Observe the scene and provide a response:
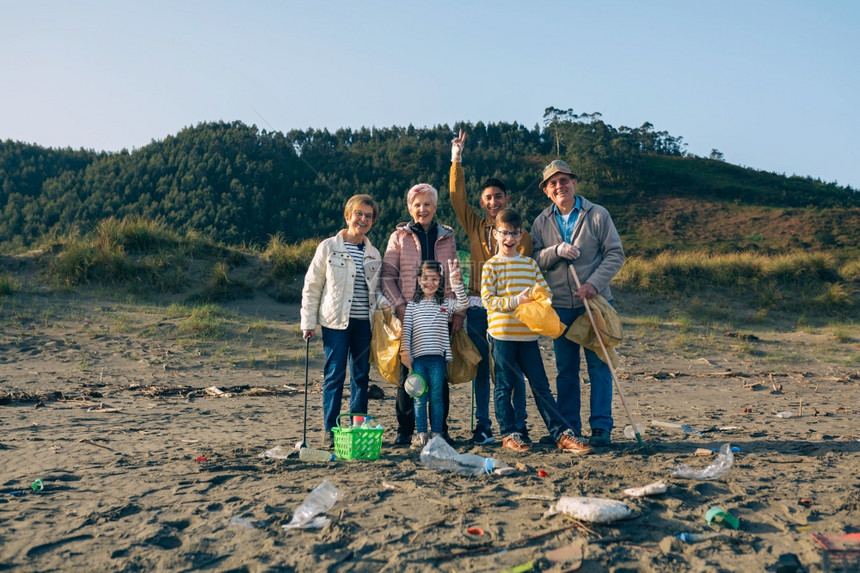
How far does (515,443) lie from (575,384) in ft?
2.27

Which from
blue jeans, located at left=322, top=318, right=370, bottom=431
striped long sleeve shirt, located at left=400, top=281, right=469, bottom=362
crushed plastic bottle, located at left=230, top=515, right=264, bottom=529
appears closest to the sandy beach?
crushed plastic bottle, located at left=230, top=515, right=264, bottom=529

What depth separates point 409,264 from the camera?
533 centimetres

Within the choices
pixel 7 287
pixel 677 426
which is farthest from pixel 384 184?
pixel 677 426

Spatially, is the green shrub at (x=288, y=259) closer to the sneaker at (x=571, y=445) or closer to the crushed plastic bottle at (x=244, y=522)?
the sneaker at (x=571, y=445)

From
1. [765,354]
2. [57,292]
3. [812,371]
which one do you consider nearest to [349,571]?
[812,371]

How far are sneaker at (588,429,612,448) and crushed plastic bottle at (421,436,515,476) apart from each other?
995 mm

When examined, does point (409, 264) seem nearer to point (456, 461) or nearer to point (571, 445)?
point (456, 461)

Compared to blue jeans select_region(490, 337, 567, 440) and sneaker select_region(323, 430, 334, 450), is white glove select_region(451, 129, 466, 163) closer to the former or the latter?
blue jeans select_region(490, 337, 567, 440)

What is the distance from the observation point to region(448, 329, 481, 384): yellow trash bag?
5.31 m

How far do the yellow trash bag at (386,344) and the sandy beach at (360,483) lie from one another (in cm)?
60

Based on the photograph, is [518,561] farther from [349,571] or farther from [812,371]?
[812,371]

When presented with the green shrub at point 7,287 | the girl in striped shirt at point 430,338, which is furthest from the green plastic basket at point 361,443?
the green shrub at point 7,287

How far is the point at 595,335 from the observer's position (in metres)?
5.23

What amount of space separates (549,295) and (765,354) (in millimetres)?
8187
